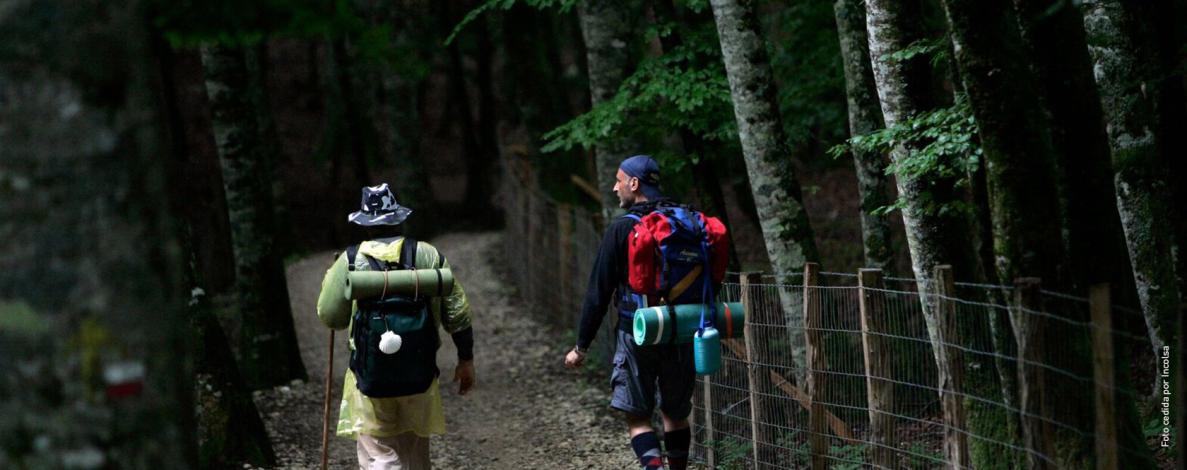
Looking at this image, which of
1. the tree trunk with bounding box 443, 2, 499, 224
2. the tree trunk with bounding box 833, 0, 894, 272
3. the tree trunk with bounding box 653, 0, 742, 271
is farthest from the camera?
the tree trunk with bounding box 443, 2, 499, 224

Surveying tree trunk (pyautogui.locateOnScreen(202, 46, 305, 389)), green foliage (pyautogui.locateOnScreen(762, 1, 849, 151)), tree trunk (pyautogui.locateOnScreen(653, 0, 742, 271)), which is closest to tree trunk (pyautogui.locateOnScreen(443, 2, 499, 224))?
green foliage (pyautogui.locateOnScreen(762, 1, 849, 151))

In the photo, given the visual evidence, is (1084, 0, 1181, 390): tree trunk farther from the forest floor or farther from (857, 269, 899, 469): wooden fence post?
the forest floor

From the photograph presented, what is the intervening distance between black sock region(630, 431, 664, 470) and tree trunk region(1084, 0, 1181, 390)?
3737 millimetres

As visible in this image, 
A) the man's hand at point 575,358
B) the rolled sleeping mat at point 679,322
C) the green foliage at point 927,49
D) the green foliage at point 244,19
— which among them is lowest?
the man's hand at point 575,358

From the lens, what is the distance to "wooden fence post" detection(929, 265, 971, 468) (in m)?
5.50

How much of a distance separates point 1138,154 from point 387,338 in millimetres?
5476

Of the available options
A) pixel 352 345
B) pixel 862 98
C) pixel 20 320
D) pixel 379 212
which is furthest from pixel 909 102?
pixel 20 320

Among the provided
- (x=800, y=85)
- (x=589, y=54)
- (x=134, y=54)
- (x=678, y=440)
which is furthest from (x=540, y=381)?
(x=134, y=54)

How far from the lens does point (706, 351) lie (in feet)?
21.3

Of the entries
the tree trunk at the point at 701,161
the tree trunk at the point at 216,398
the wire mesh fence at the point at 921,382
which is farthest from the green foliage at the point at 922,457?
the tree trunk at the point at 701,161

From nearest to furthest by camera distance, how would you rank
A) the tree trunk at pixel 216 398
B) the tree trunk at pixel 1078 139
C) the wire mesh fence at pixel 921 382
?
the wire mesh fence at pixel 921 382 < the tree trunk at pixel 1078 139 < the tree trunk at pixel 216 398

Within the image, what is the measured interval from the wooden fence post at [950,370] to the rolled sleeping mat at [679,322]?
1.29 meters

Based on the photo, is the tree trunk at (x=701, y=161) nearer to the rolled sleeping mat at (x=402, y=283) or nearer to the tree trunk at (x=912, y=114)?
the tree trunk at (x=912, y=114)

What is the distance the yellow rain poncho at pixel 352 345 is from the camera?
6504 millimetres
